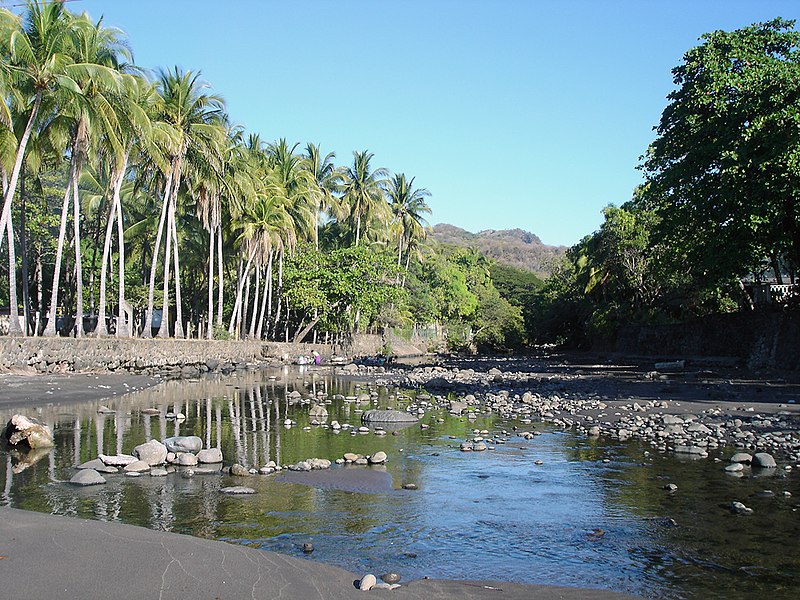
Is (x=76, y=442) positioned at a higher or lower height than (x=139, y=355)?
lower

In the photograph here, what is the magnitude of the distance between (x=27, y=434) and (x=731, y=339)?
35453 mm

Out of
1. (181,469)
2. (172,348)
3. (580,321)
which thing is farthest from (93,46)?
(580,321)

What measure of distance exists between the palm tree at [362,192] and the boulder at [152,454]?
164 feet

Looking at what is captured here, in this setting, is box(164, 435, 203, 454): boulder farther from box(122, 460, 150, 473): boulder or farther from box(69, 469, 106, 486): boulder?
box(69, 469, 106, 486): boulder

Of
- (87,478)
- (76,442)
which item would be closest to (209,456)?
(87,478)

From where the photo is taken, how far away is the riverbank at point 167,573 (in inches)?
226

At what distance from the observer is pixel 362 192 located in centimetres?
6156

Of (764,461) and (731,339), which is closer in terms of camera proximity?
(764,461)

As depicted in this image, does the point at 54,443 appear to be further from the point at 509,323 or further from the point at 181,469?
the point at 509,323

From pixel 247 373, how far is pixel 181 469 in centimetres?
2633

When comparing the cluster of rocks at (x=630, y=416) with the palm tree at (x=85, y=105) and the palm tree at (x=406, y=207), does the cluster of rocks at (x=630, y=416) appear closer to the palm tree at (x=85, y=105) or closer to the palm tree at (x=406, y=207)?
the palm tree at (x=85, y=105)

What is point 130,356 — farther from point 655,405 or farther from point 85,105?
point 655,405

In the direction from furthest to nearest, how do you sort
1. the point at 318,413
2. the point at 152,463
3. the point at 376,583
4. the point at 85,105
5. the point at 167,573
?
the point at 85,105
the point at 318,413
the point at 152,463
the point at 376,583
the point at 167,573

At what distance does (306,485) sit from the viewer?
10.7 m
